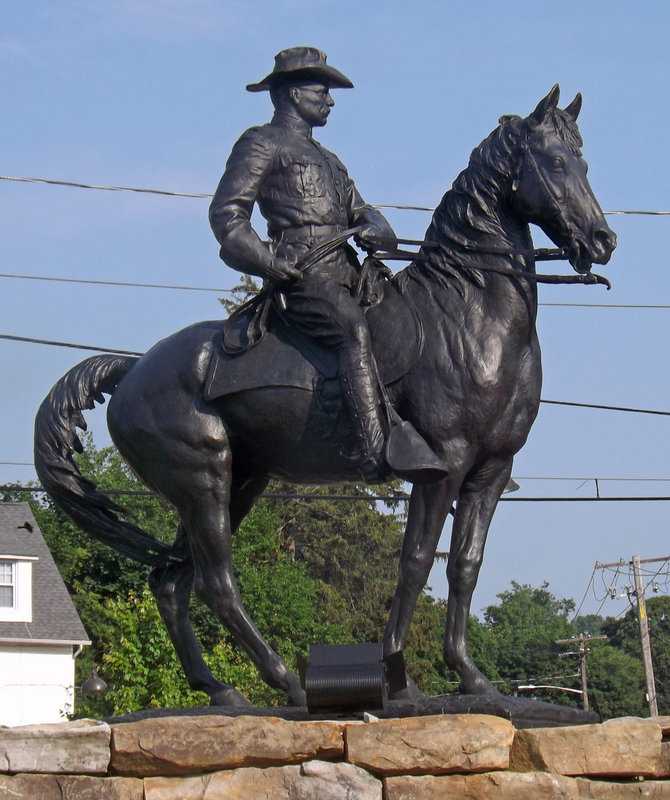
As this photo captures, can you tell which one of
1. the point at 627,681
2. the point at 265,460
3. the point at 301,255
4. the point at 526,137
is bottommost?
the point at 627,681

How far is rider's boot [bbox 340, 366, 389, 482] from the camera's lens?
682 cm

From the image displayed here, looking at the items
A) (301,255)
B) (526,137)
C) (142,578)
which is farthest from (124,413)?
(142,578)

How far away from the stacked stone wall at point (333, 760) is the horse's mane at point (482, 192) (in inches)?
98.0

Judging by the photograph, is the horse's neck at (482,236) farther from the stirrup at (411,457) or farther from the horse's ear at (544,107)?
the stirrup at (411,457)

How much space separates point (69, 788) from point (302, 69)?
4196mm

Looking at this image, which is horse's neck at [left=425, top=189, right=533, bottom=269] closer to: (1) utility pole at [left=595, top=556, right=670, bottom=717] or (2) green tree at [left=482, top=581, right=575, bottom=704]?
(1) utility pole at [left=595, top=556, right=670, bottom=717]

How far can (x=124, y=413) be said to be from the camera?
7555 millimetres

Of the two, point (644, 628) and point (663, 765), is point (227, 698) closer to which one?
point (663, 765)

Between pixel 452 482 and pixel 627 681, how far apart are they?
193 feet

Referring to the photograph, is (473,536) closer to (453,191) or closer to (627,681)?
(453,191)

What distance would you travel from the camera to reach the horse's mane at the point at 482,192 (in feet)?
23.5

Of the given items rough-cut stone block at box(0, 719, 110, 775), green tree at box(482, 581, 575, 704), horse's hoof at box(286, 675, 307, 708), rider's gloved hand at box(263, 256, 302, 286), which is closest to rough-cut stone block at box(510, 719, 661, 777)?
horse's hoof at box(286, 675, 307, 708)

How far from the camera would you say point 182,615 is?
25.0 ft

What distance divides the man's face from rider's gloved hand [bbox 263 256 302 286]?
3.50 ft
